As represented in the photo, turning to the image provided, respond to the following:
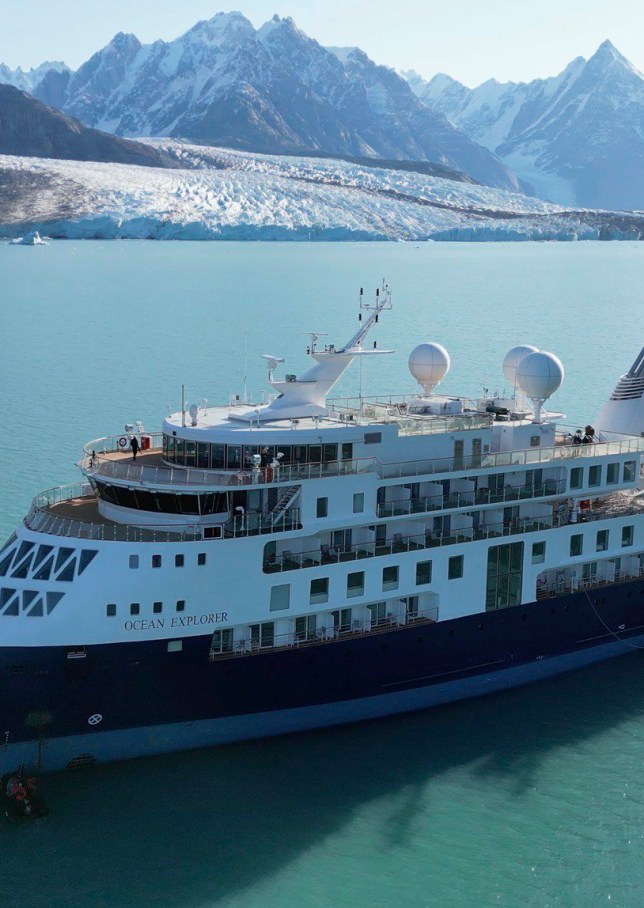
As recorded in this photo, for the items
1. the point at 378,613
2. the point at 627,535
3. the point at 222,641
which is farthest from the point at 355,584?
the point at 627,535

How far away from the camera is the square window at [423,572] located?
21797 millimetres

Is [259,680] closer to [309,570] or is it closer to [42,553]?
[309,570]

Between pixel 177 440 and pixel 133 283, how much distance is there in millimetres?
85511

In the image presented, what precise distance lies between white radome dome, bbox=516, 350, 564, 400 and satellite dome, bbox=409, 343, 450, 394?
5.91 feet

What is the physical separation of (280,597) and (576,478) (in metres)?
7.77

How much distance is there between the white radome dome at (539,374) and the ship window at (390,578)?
633 cm

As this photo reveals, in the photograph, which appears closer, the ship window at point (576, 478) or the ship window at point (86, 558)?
the ship window at point (86, 558)

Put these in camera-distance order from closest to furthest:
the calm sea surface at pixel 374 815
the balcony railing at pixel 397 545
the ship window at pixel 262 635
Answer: the calm sea surface at pixel 374 815
the ship window at pixel 262 635
the balcony railing at pixel 397 545

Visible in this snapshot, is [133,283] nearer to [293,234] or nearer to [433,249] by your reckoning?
[293,234]

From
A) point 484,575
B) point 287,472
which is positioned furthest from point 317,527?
point 484,575

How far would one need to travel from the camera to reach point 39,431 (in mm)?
41531

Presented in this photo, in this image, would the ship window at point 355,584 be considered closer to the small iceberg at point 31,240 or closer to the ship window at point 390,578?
the ship window at point 390,578

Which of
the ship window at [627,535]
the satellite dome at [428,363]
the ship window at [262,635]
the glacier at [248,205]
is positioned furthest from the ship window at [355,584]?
the glacier at [248,205]

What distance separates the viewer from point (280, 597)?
66.8 ft
